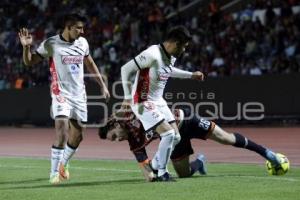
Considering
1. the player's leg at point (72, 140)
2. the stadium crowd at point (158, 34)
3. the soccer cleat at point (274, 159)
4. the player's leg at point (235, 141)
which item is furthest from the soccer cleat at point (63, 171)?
the stadium crowd at point (158, 34)

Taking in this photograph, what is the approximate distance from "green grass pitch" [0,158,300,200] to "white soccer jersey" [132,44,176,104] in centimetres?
117

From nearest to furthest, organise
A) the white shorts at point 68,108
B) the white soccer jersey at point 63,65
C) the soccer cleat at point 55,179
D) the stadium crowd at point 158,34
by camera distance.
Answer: the soccer cleat at point 55,179 → the white shorts at point 68,108 → the white soccer jersey at point 63,65 → the stadium crowd at point 158,34

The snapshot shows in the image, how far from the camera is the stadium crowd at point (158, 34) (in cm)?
2711

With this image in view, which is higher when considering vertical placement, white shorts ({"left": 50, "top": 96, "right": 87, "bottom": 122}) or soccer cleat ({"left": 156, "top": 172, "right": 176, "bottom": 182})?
white shorts ({"left": 50, "top": 96, "right": 87, "bottom": 122})

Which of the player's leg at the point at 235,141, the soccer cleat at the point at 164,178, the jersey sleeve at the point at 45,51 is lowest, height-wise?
the soccer cleat at the point at 164,178

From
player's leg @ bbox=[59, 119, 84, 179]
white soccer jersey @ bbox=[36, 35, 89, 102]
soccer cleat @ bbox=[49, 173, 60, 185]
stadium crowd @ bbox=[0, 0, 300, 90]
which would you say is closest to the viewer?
soccer cleat @ bbox=[49, 173, 60, 185]

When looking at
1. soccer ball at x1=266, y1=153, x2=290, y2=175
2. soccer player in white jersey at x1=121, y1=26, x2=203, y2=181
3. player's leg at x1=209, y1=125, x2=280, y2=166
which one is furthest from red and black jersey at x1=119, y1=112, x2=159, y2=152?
soccer ball at x1=266, y1=153, x2=290, y2=175

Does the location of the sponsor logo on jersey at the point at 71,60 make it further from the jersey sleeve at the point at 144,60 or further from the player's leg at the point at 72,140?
the jersey sleeve at the point at 144,60

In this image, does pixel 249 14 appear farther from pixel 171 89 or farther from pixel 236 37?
pixel 171 89

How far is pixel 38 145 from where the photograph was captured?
21984 millimetres

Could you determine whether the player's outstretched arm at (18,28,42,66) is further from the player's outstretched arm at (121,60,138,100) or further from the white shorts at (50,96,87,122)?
the player's outstretched arm at (121,60,138,100)

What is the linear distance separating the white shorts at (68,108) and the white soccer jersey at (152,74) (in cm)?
104

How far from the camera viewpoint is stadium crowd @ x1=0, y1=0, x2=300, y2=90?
27109mm

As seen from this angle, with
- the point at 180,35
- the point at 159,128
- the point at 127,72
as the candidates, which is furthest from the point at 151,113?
the point at 180,35
